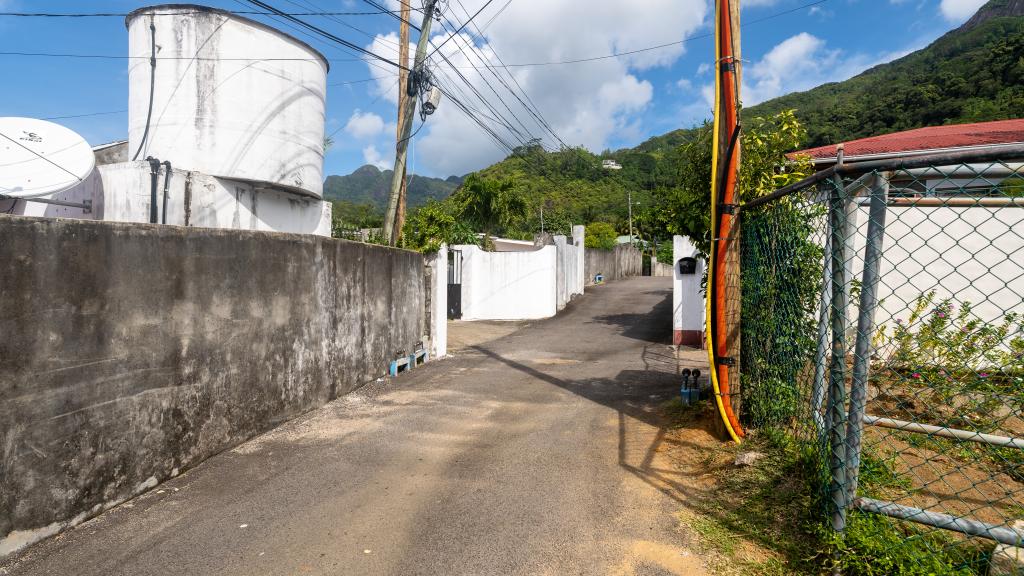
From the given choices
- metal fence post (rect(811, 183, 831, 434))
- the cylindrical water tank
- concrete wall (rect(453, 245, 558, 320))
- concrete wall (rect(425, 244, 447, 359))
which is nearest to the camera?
metal fence post (rect(811, 183, 831, 434))

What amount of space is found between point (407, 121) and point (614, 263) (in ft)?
70.8

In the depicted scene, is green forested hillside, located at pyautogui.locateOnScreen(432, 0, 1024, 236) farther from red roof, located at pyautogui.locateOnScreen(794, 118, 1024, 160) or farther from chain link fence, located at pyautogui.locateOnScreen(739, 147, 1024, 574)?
chain link fence, located at pyautogui.locateOnScreen(739, 147, 1024, 574)

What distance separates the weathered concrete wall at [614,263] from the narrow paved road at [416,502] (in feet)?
64.3

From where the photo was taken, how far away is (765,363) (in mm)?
4312

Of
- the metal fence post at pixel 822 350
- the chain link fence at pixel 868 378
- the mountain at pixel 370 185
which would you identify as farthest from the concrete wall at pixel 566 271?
the mountain at pixel 370 185

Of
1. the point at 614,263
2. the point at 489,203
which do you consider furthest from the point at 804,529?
the point at 614,263

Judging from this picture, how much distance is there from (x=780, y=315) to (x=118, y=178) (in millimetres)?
10353

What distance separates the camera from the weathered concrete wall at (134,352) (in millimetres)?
3170

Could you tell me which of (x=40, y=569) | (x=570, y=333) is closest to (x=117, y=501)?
(x=40, y=569)

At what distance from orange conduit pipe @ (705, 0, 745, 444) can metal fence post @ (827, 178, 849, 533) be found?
1.76 metres

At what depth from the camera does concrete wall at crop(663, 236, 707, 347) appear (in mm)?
11711

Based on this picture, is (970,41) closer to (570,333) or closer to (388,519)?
(570,333)

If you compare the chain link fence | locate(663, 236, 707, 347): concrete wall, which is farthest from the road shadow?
the chain link fence

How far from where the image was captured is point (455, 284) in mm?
16016
